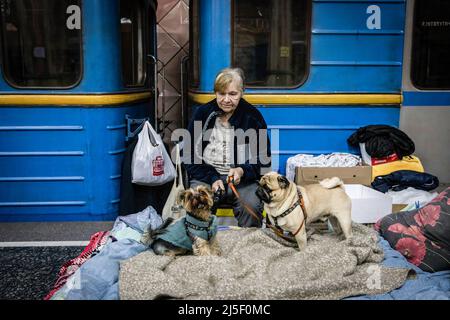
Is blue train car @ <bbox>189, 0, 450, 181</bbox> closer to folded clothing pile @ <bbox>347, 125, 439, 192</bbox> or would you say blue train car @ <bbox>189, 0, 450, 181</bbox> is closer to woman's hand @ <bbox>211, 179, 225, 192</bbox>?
folded clothing pile @ <bbox>347, 125, 439, 192</bbox>

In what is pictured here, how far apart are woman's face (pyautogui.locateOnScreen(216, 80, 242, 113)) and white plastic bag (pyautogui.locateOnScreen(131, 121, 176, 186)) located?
1116 mm

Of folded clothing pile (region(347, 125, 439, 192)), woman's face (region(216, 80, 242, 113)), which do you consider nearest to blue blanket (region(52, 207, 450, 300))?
woman's face (region(216, 80, 242, 113))

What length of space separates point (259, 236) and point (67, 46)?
8.32ft

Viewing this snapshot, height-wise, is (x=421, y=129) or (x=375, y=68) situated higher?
(x=375, y=68)

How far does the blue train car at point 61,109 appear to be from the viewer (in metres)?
4.14

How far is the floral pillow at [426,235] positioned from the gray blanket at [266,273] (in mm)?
188

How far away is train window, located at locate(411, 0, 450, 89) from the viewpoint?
4.39 metres

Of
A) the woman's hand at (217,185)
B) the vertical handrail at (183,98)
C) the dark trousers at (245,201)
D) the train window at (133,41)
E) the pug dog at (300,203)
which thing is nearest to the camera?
the pug dog at (300,203)

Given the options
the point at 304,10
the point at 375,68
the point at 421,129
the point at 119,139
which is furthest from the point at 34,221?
the point at 421,129

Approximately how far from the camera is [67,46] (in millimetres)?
4176

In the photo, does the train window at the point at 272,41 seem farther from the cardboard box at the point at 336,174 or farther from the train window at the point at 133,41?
the train window at the point at 133,41

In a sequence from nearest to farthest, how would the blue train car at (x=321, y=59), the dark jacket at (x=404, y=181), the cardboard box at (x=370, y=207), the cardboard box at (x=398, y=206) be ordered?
the cardboard box at (x=370, y=207)
the cardboard box at (x=398, y=206)
the dark jacket at (x=404, y=181)
the blue train car at (x=321, y=59)

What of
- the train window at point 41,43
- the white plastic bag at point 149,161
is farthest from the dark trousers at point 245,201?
the train window at point 41,43
